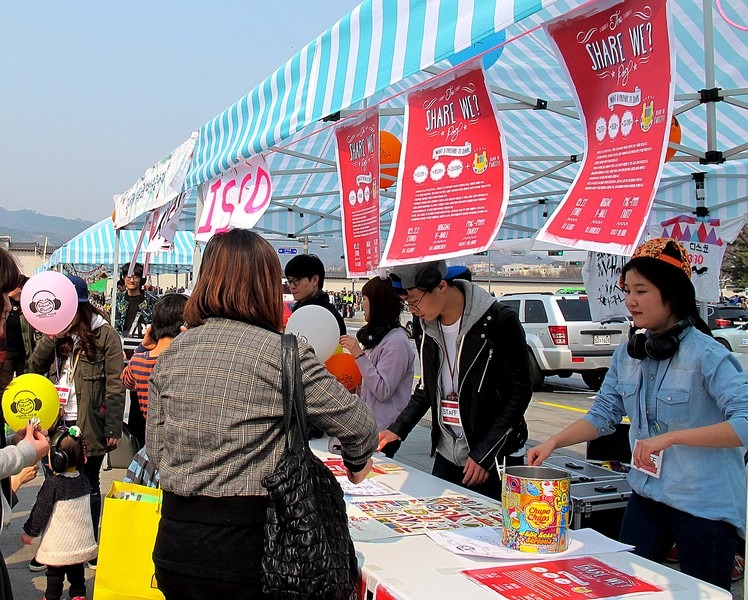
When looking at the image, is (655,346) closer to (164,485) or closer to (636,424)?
(636,424)

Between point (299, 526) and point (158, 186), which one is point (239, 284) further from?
point (158, 186)

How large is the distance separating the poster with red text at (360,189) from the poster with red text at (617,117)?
4.85 feet

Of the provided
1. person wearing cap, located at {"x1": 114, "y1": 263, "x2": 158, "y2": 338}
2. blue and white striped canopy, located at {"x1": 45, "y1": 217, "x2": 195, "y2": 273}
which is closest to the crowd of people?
person wearing cap, located at {"x1": 114, "y1": 263, "x2": 158, "y2": 338}

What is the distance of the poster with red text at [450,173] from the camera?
2.68m

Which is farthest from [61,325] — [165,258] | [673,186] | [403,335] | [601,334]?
[165,258]

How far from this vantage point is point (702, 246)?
668cm

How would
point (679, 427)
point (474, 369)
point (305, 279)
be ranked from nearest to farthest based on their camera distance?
point (679, 427)
point (474, 369)
point (305, 279)

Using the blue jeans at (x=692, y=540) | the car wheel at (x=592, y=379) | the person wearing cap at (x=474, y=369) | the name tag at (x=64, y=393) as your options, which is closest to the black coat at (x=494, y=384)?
the person wearing cap at (x=474, y=369)

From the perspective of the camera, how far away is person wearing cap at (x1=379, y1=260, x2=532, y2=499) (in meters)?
3.16

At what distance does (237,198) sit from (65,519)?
234 centimetres

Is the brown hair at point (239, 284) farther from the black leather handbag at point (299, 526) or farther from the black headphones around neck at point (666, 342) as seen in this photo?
the black headphones around neck at point (666, 342)

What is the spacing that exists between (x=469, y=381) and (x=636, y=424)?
2.49 feet

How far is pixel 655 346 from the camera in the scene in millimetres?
2584

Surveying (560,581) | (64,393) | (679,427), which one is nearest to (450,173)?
(679,427)
